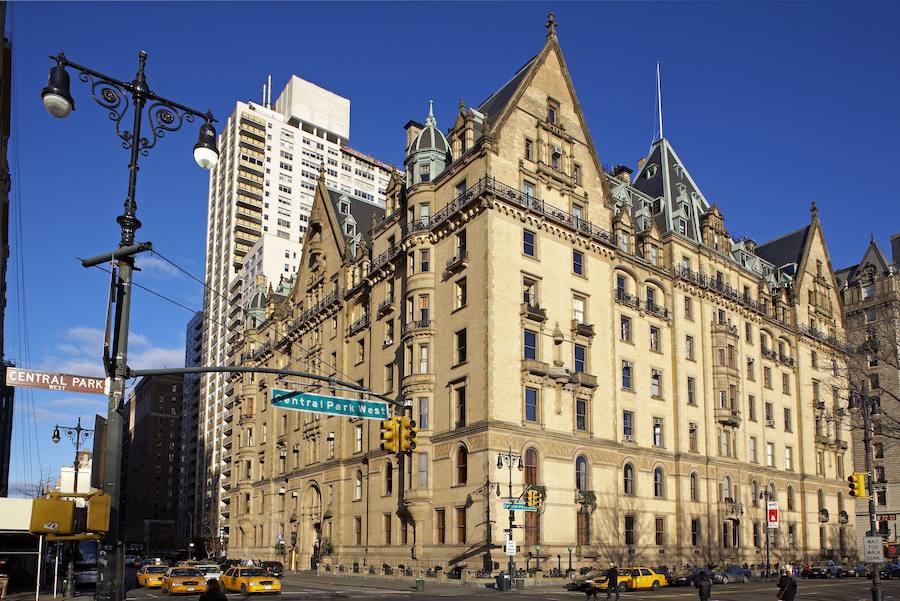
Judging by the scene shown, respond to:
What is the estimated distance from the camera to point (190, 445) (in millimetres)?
166375

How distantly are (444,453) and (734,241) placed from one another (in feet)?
144

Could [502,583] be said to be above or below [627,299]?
below

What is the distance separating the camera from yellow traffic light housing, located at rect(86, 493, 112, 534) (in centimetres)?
1314

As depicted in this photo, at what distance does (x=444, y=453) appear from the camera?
5362cm

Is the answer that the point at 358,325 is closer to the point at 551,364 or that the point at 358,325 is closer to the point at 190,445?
the point at 551,364

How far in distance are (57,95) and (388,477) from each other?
161ft

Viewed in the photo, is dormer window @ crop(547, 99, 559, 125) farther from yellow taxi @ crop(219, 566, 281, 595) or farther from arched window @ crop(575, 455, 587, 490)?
yellow taxi @ crop(219, 566, 281, 595)

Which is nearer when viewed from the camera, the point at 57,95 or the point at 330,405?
the point at 57,95

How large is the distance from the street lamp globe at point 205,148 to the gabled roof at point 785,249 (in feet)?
263

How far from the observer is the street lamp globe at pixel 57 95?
1432 centimetres

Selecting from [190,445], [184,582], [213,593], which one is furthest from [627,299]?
[190,445]

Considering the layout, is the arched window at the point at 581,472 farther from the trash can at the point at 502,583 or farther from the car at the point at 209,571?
the car at the point at 209,571

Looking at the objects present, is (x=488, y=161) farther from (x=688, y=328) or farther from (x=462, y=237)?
(x=688, y=328)

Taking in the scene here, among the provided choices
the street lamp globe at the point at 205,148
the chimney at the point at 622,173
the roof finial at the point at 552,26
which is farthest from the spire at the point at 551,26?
the street lamp globe at the point at 205,148
